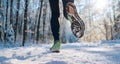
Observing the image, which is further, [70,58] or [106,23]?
[106,23]

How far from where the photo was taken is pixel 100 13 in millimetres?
57188

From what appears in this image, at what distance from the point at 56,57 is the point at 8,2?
33.8m

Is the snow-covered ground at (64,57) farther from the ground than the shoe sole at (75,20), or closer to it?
closer to it

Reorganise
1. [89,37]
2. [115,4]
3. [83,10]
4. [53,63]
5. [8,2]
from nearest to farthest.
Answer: [53,63] → [8,2] → [115,4] → [83,10] → [89,37]

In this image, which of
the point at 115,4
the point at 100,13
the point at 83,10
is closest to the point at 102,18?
the point at 100,13

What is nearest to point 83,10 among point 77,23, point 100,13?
point 100,13

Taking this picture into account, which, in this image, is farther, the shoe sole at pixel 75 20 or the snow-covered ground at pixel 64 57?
the shoe sole at pixel 75 20

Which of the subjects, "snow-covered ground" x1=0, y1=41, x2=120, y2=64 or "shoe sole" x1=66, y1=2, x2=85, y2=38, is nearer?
"snow-covered ground" x1=0, y1=41, x2=120, y2=64

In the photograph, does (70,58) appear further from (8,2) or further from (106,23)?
(106,23)

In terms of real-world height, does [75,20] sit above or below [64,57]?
above

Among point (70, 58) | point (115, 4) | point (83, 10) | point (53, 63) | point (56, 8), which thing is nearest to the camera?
point (53, 63)

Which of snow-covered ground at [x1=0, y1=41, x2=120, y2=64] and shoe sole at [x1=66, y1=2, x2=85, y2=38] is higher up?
shoe sole at [x1=66, y1=2, x2=85, y2=38]

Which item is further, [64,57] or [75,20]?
[75,20]

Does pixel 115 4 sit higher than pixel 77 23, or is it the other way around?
pixel 115 4
